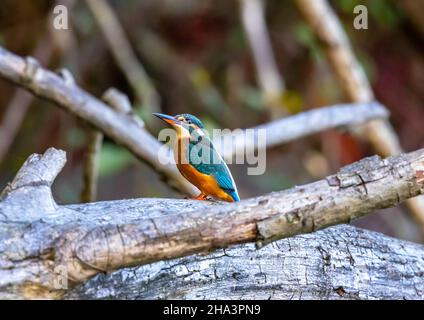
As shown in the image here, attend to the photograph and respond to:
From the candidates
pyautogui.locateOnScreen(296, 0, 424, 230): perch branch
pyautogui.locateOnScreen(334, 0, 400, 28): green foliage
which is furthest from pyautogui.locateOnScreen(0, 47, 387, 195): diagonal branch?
pyautogui.locateOnScreen(334, 0, 400, 28): green foliage

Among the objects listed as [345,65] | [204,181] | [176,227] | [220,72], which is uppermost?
[220,72]

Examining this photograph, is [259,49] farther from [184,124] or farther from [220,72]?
[184,124]

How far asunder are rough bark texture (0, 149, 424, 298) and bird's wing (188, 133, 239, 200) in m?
0.46

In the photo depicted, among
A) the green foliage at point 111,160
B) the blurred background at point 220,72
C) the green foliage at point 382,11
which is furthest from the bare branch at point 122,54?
the green foliage at point 382,11

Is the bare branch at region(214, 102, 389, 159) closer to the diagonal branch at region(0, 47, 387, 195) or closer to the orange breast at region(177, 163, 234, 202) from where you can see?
the diagonal branch at region(0, 47, 387, 195)

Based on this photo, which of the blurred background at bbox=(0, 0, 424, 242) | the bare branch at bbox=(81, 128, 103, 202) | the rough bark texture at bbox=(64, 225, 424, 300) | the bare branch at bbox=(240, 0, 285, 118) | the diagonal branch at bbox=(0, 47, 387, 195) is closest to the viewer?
the rough bark texture at bbox=(64, 225, 424, 300)

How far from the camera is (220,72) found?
16.7 ft

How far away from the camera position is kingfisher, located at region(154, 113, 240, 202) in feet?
5.69

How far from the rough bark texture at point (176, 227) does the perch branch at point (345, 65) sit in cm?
200

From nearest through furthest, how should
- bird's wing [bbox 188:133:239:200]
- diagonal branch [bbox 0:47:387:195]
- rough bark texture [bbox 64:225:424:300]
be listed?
rough bark texture [bbox 64:225:424:300] < bird's wing [bbox 188:133:239:200] < diagonal branch [bbox 0:47:387:195]

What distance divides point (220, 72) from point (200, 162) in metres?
3.40

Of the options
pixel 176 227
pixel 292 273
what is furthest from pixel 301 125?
pixel 176 227
